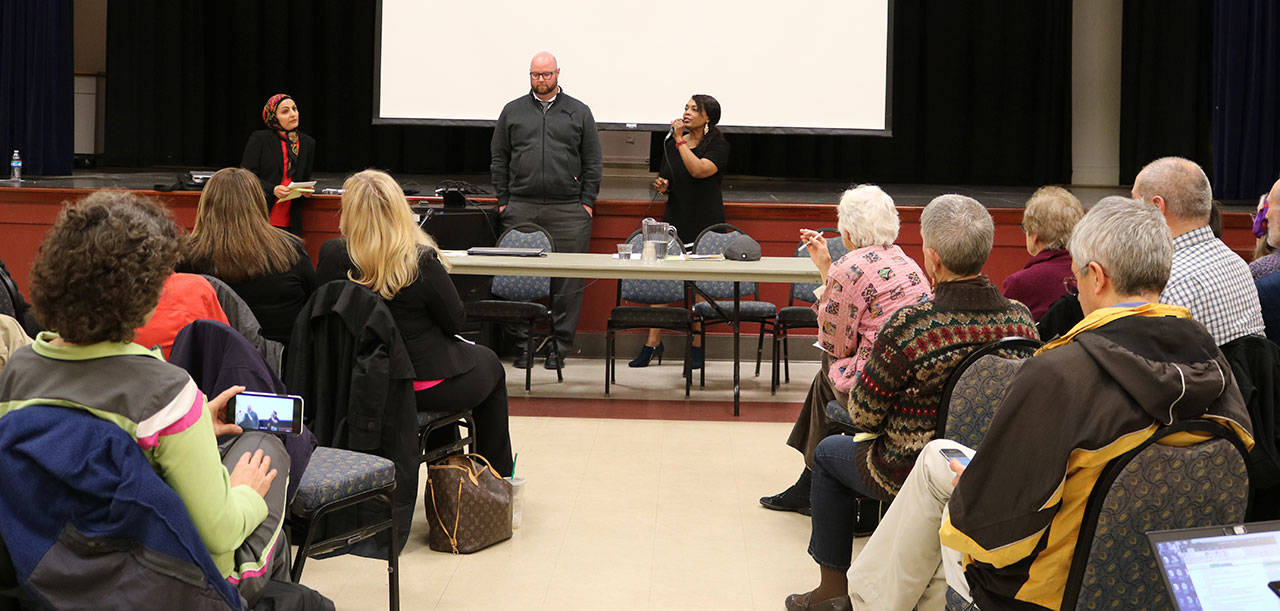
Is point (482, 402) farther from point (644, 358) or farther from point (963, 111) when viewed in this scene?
point (963, 111)

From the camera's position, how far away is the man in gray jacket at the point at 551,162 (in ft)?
22.5

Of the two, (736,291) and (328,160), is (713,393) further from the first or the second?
(328,160)

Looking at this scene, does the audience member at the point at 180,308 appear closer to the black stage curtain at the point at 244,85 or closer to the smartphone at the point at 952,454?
the smartphone at the point at 952,454

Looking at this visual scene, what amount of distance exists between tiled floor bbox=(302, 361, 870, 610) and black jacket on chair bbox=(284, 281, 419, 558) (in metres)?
0.29

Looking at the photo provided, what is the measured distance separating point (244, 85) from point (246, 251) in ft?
23.6

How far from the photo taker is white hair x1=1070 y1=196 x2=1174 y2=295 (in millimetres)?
2102

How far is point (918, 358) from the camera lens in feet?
8.96

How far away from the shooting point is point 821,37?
27.8 feet

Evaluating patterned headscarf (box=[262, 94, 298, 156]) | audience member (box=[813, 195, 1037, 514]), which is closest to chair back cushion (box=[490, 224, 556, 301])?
patterned headscarf (box=[262, 94, 298, 156])

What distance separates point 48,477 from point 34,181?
7.26 meters

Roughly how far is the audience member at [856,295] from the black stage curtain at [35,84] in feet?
23.3

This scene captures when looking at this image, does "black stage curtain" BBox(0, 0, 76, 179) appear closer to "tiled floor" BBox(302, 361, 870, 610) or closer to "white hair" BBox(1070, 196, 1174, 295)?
"tiled floor" BBox(302, 361, 870, 610)

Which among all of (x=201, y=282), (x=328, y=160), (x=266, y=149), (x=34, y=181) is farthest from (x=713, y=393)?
(x=328, y=160)

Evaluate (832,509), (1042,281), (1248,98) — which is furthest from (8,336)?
(1248,98)
